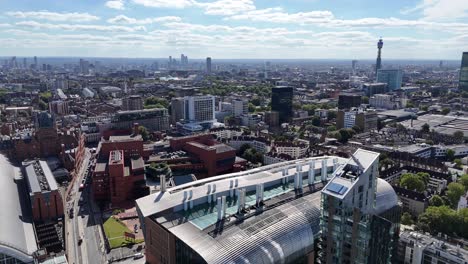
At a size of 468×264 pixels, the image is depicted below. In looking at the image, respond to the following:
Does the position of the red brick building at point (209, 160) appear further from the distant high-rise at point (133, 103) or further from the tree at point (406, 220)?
the distant high-rise at point (133, 103)

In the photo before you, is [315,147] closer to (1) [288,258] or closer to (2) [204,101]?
(2) [204,101]

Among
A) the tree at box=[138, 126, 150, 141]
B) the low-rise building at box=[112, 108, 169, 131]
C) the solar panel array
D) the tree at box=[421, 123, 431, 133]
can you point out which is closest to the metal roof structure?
the solar panel array

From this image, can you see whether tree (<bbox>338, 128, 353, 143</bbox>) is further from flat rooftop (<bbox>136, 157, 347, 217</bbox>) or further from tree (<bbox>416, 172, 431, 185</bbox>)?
flat rooftop (<bbox>136, 157, 347, 217</bbox>)

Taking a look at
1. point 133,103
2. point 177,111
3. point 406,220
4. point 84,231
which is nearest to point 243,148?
point 406,220

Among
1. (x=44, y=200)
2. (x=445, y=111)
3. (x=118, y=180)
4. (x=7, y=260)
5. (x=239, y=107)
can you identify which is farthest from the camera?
(x=445, y=111)

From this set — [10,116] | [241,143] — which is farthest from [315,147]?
[10,116]

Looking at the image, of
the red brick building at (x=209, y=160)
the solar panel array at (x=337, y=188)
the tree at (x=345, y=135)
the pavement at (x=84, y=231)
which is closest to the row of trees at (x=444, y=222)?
the solar panel array at (x=337, y=188)

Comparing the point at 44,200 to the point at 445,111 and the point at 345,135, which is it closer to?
the point at 345,135

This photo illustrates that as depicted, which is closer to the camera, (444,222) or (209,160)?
(444,222)
